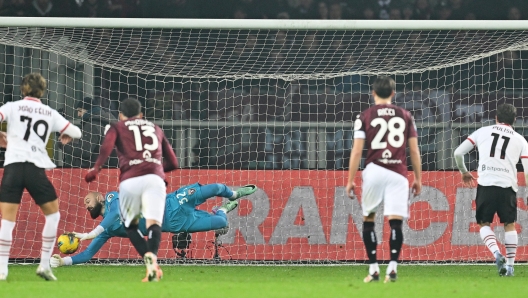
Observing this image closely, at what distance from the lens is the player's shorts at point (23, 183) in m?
8.34

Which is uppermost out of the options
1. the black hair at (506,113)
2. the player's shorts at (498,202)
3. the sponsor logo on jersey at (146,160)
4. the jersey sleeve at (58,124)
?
the black hair at (506,113)

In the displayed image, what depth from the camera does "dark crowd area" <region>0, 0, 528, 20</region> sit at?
51.5ft

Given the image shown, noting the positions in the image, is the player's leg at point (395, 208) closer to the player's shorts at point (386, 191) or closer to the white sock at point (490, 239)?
the player's shorts at point (386, 191)

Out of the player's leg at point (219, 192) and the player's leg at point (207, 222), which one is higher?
the player's leg at point (219, 192)

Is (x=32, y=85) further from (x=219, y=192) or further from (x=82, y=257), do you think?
(x=219, y=192)

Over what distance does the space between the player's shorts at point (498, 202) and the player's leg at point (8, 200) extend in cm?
475

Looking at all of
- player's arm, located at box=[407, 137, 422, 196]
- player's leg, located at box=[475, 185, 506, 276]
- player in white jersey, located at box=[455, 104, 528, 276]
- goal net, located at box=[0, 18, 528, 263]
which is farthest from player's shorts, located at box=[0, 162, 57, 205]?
player's leg, located at box=[475, 185, 506, 276]

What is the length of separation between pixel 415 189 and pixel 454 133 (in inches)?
190

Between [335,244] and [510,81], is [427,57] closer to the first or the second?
[510,81]

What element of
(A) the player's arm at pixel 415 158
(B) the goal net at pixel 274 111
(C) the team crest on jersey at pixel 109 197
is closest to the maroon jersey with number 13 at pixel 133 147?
(A) the player's arm at pixel 415 158

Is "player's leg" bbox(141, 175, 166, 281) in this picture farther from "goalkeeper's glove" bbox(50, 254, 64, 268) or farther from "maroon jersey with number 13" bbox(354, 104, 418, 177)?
"goalkeeper's glove" bbox(50, 254, 64, 268)

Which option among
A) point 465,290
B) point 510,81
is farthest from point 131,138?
point 510,81

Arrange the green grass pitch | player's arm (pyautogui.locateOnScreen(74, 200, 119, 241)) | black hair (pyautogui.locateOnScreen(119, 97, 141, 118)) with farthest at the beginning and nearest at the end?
1. player's arm (pyautogui.locateOnScreen(74, 200, 119, 241))
2. black hair (pyautogui.locateOnScreen(119, 97, 141, 118))
3. the green grass pitch

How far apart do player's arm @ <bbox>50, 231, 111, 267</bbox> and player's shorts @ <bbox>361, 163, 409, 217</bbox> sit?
12.9 ft
